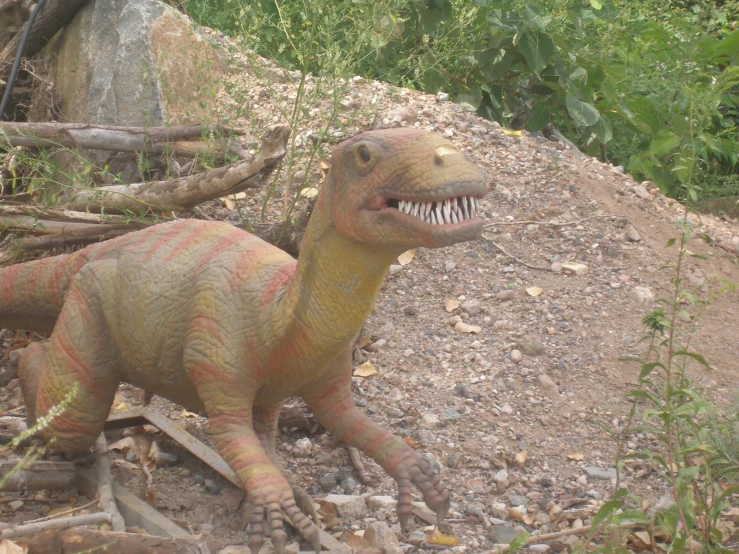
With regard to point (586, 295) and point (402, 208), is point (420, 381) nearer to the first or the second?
point (586, 295)

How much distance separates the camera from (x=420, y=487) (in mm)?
3047

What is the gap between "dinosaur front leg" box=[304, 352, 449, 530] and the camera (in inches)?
119

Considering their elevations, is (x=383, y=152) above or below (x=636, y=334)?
above

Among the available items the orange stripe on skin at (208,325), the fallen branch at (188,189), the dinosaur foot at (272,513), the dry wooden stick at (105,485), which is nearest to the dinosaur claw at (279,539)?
the dinosaur foot at (272,513)

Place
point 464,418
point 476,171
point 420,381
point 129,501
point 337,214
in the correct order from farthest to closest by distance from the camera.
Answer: point 420,381 → point 464,418 → point 129,501 → point 337,214 → point 476,171

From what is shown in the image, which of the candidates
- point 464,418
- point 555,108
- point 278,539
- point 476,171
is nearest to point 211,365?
point 278,539

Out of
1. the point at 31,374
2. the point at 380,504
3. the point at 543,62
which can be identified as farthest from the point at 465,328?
the point at 543,62

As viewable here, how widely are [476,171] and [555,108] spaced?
4.86 meters

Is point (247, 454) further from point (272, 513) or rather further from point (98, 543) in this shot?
point (98, 543)

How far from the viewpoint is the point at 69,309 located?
3.31 m

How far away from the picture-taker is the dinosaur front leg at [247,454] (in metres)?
2.78

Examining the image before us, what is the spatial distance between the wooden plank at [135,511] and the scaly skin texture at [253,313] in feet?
0.47

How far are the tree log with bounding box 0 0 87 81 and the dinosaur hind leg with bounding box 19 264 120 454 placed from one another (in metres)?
3.27

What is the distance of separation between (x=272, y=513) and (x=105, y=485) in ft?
2.88
